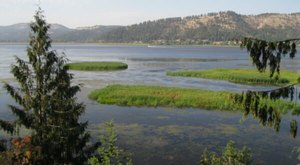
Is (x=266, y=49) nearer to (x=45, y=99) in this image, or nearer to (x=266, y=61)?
(x=266, y=61)

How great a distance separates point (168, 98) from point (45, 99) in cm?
3438

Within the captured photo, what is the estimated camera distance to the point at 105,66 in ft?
→ 370

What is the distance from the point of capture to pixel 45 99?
22625mm

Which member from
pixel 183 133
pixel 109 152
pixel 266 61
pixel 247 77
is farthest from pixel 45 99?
pixel 247 77

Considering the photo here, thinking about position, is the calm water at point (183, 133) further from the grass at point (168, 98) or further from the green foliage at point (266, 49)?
the green foliage at point (266, 49)

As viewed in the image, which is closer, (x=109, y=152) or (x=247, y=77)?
(x=109, y=152)

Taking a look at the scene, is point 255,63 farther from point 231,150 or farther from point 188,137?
point 188,137

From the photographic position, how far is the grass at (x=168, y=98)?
52094 millimetres

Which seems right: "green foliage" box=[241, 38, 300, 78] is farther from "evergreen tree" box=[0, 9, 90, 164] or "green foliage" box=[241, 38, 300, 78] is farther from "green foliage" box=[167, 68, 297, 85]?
"green foliage" box=[167, 68, 297, 85]

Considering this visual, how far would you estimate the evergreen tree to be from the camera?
2259cm

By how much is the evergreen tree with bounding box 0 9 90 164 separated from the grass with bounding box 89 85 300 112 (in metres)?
30.8

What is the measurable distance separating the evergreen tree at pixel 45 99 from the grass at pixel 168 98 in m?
30.8

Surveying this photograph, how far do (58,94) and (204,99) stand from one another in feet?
111

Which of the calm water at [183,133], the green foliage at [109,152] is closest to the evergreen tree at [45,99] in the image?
the green foliage at [109,152]
